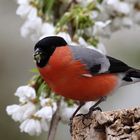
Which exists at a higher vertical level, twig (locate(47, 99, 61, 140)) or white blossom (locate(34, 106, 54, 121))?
white blossom (locate(34, 106, 54, 121))

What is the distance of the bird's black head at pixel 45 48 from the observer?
245 cm

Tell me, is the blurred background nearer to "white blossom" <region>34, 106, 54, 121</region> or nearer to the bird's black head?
the bird's black head

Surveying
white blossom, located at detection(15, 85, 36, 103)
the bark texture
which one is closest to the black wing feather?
white blossom, located at detection(15, 85, 36, 103)

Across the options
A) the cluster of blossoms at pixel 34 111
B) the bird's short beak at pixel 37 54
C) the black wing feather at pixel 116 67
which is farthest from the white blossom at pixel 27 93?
the black wing feather at pixel 116 67

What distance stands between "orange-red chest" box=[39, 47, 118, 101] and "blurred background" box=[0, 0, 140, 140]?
125cm

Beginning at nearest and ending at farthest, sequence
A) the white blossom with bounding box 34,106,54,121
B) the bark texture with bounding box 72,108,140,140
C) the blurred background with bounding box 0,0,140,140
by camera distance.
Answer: the bark texture with bounding box 72,108,140,140 < the white blossom with bounding box 34,106,54,121 < the blurred background with bounding box 0,0,140,140

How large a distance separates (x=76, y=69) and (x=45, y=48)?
125mm

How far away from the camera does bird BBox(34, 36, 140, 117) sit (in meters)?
2.47

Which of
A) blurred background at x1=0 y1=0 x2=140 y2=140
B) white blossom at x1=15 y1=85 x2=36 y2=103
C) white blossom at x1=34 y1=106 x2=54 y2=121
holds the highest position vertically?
white blossom at x1=15 y1=85 x2=36 y2=103

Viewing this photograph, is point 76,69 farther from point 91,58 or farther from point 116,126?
point 116,126

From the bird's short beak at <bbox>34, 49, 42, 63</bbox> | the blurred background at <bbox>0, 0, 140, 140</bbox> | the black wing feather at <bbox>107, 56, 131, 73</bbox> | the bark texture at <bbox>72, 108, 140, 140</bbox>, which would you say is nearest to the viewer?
the bark texture at <bbox>72, 108, 140, 140</bbox>

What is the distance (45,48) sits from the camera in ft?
8.16

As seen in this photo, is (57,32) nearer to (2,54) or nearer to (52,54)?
(52,54)

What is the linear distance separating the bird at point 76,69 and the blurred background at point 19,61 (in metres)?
1.20
